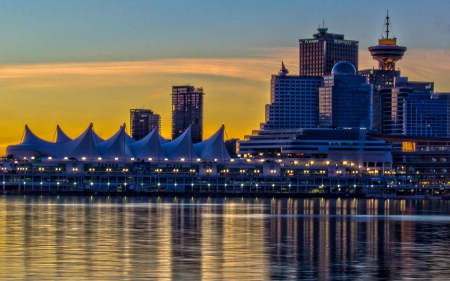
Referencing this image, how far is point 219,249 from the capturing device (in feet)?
152

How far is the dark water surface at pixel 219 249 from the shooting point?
37188 mm

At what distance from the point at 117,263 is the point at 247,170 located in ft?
444

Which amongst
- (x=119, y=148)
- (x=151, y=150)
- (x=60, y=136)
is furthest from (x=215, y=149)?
(x=60, y=136)

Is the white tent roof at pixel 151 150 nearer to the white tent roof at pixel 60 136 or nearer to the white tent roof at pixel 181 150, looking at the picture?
the white tent roof at pixel 181 150

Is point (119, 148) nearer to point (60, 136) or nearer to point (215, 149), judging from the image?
point (60, 136)

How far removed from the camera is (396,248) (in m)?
48.7

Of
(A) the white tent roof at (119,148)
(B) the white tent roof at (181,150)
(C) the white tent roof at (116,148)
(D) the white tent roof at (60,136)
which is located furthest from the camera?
(D) the white tent roof at (60,136)

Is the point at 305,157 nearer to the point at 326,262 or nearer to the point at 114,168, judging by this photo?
the point at 114,168

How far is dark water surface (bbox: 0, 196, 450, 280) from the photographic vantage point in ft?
122

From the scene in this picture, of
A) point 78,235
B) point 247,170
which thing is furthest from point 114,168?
point 78,235

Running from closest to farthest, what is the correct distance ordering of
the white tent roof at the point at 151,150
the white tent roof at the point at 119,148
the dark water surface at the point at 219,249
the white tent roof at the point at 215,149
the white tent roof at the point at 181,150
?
the dark water surface at the point at 219,249
the white tent roof at the point at 119,148
the white tent roof at the point at 151,150
the white tent roof at the point at 181,150
the white tent roof at the point at 215,149

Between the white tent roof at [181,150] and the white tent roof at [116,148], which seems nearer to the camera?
the white tent roof at [116,148]

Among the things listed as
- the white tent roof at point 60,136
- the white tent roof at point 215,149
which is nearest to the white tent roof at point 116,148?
the white tent roof at point 60,136

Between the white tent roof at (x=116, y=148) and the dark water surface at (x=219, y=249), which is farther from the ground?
the white tent roof at (x=116, y=148)
